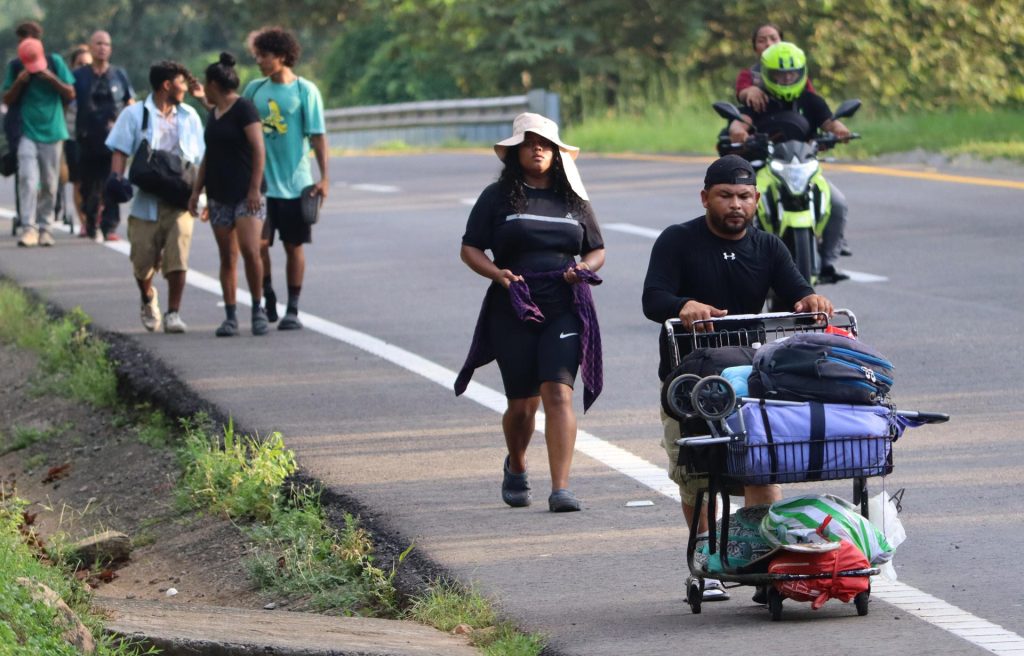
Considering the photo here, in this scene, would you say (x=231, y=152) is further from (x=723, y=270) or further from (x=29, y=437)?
(x=723, y=270)

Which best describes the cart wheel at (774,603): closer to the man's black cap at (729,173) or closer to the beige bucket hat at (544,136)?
the man's black cap at (729,173)

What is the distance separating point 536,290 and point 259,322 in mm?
5502

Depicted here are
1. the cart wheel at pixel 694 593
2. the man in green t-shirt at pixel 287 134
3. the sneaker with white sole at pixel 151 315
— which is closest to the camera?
the cart wheel at pixel 694 593

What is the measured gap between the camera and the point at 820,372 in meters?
5.95

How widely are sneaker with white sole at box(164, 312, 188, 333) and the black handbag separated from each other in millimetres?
824

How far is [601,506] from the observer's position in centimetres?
813

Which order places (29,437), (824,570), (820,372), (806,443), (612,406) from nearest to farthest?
1. (806,443)
2. (820,372)
3. (824,570)
4. (612,406)
5. (29,437)

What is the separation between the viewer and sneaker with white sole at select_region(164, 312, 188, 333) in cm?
1355

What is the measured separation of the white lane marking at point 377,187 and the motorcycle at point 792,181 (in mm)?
12028

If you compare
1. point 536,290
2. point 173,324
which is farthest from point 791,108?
point 536,290

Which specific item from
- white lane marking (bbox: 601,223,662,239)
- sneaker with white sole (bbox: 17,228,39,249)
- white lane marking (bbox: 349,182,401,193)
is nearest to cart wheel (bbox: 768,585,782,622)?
white lane marking (bbox: 601,223,662,239)

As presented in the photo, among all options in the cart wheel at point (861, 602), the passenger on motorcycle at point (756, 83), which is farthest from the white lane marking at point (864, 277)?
the cart wheel at point (861, 602)

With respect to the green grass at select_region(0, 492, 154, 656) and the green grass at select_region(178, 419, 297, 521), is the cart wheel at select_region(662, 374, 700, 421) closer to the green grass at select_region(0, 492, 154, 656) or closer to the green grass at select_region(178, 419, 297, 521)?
the green grass at select_region(0, 492, 154, 656)

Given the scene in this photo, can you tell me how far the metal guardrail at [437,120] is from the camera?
112ft
